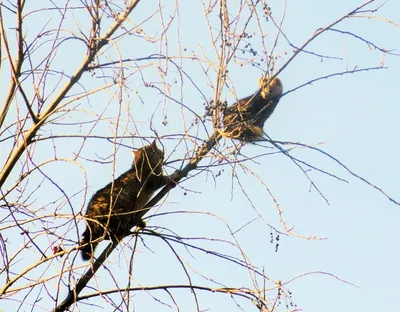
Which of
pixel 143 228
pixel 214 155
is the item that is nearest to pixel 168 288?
pixel 143 228

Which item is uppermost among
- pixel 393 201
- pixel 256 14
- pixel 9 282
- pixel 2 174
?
pixel 256 14

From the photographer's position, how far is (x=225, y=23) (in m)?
4.14

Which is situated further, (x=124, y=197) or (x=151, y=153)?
(x=124, y=197)

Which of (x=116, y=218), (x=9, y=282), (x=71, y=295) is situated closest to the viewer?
(x=9, y=282)

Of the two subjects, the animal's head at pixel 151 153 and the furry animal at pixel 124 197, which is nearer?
the animal's head at pixel 151 153

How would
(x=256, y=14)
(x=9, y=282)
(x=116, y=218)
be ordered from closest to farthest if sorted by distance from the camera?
(x=9, y=282) < (x=256, y=14) < (x=116, y=218)

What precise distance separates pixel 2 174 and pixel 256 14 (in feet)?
5.76

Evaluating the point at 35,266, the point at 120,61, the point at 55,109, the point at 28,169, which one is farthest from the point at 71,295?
the point at 120,61

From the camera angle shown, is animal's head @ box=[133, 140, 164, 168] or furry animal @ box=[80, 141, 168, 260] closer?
animal's head @ box=[133, 140, 164, 168]

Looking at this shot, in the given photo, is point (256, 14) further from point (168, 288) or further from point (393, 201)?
point (168, 288)

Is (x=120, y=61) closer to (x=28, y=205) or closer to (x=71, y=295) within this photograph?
(x=28, y=205)

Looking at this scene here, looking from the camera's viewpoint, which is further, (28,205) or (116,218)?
(116,218)

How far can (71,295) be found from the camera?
394 cm

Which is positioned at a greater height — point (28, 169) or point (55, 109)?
point (55, 109)
